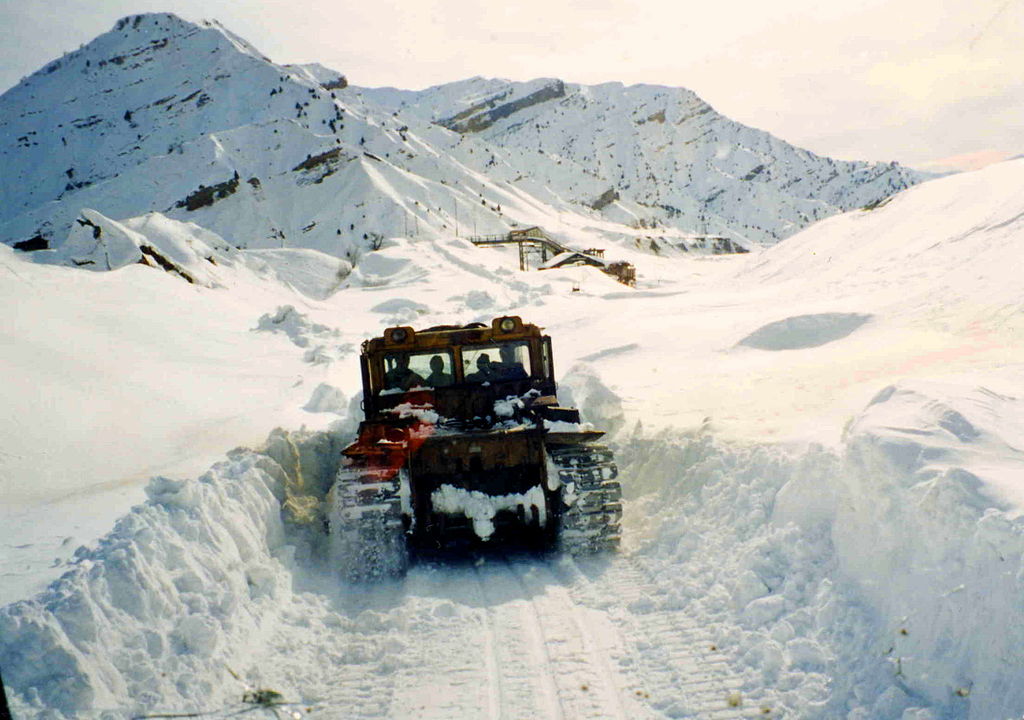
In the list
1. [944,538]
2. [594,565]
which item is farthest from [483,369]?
[944,538]

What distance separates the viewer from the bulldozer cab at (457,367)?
8.25 meters

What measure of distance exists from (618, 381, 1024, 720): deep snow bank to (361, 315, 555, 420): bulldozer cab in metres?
2.44

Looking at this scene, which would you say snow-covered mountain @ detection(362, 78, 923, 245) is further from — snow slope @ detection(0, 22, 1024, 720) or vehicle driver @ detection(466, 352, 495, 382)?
vehicle driver @ detection(466, 352, 495, 382)

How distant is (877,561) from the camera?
485 centimetres

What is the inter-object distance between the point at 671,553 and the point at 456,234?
54688 millimetres

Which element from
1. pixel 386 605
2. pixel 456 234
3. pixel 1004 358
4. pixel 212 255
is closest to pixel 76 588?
pixel 386 605

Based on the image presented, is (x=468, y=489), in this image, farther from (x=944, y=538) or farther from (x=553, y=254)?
(x=553, y=254)

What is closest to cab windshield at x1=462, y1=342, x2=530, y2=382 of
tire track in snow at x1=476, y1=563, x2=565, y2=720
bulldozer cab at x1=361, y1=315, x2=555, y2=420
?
bulldozer cab at x1=361, y1=315, x2=555, y2=420

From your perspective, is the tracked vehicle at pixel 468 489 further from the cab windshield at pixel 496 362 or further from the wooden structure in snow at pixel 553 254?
the wooden structure in snow at pixel 553 254

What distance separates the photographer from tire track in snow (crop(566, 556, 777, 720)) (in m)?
4.25

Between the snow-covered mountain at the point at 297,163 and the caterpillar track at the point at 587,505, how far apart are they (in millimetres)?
40195

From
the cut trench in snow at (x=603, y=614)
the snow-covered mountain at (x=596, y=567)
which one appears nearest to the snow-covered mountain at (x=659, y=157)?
the snow-covered mountain at (x=596, y=567)

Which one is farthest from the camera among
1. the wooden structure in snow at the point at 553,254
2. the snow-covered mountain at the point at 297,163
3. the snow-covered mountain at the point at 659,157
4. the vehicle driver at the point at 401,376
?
the snow-covered mountain at the point at 659,157

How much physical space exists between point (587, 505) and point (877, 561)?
8.60ft
